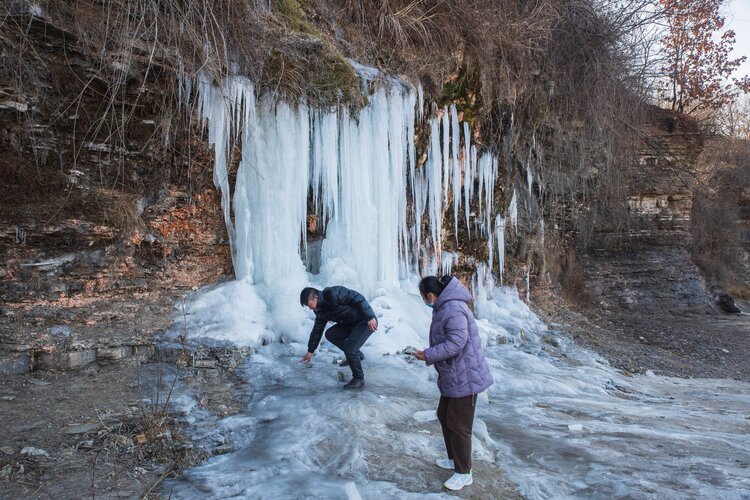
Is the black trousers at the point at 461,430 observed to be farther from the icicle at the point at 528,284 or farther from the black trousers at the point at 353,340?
the icicle at the point at 528,284

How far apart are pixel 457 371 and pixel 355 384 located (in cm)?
187

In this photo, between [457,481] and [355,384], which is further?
[355,384]

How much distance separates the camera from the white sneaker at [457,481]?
2905mm

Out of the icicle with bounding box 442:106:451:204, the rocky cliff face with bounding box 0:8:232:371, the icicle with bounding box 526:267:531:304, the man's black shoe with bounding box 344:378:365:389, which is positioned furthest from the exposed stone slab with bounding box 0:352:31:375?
the icicle with bounding box 526:267:531:304

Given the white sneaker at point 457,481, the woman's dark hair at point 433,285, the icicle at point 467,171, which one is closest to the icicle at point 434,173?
the icicle at point 467,171

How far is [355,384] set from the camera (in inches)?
182

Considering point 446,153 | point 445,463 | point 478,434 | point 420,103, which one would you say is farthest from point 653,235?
point 445,463

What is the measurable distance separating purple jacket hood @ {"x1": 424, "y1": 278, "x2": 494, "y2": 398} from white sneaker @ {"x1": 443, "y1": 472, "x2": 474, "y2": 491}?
0.46 meters

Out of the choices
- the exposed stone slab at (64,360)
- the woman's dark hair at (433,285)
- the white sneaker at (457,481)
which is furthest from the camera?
the exposed stone slab at (64,360)

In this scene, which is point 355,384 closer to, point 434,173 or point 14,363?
point 14,363

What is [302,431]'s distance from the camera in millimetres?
3629

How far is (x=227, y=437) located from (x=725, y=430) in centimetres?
406

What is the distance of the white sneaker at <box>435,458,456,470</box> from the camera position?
3207mm

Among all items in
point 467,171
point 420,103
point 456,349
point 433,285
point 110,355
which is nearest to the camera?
point 456,349
